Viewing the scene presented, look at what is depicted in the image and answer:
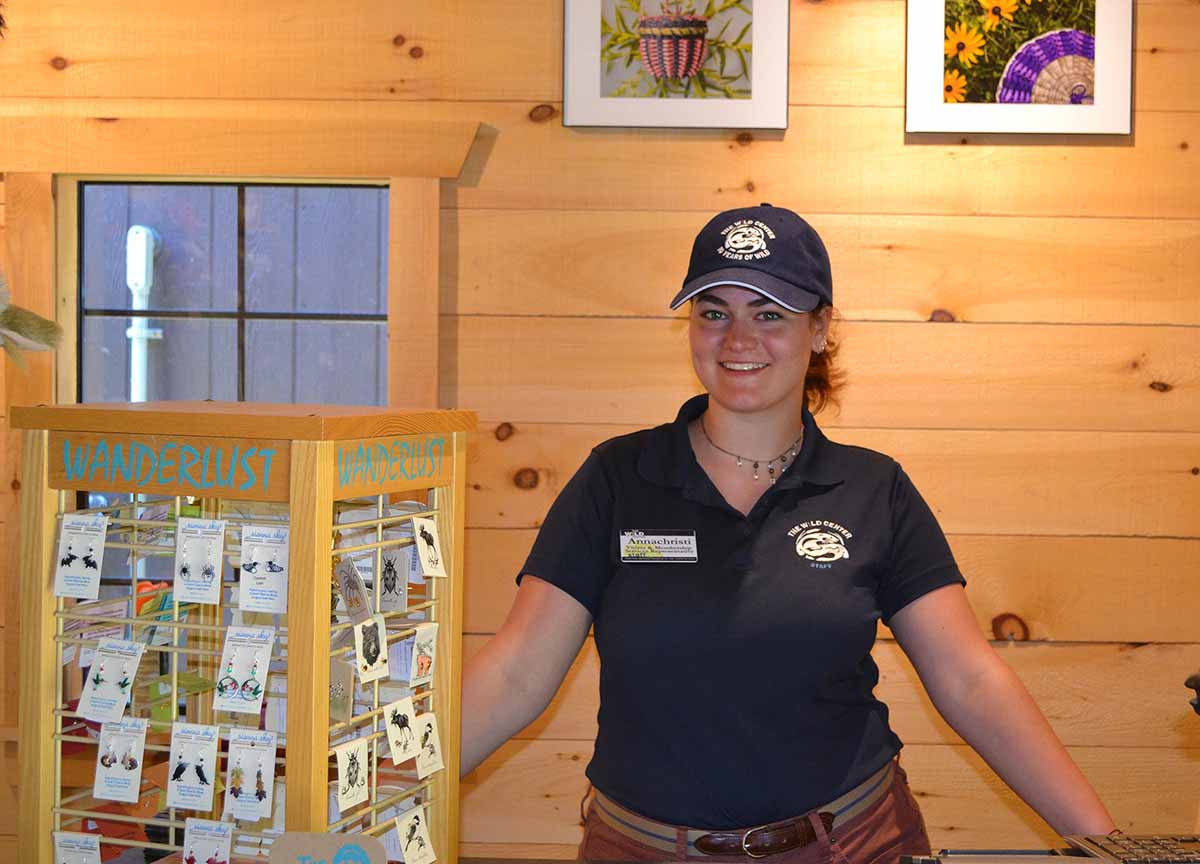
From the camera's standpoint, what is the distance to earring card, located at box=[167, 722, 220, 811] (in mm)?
1073

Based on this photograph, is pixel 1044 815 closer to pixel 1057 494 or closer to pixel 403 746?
pixel 403 746

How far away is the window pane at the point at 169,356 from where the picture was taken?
2736 millimetres

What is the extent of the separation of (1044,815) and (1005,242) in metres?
1.43

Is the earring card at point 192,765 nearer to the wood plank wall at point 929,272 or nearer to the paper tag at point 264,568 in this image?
the paper tag at point 264,568

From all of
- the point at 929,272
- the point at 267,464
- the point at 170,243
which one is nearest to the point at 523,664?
the point at 267,464

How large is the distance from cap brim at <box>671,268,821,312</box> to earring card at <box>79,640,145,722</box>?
78 centimetres

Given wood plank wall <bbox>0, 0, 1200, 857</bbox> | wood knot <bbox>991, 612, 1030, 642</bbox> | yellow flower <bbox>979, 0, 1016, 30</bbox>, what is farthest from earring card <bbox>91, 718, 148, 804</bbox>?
yellow flower <bbox>979, 0, 1016, 30</bbox>

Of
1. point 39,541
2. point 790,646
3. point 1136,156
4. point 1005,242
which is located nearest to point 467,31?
point 1005,242

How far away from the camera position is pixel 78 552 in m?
1.12

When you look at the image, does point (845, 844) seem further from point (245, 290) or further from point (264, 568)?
point (245, 290)

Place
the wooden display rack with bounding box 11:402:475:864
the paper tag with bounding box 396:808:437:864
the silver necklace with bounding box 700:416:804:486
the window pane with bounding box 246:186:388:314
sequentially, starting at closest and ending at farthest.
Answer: the wooden display rack with bounding box 11:402:475:864 → the paper tag with bounding box 396:808:437:864 → the silver necklace with bounding box 700:416:804:486 → the window pane with bounding box 246:186:388:314

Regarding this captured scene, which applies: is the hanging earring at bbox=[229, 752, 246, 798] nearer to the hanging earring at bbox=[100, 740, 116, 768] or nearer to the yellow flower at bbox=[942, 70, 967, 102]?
the hanging earring at bbox=[100, 740, 116, 768]

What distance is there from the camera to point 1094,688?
2615mm

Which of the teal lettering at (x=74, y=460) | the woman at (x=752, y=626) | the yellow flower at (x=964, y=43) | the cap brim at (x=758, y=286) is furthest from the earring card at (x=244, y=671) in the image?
the yellow flower at (x=964, y=43)
